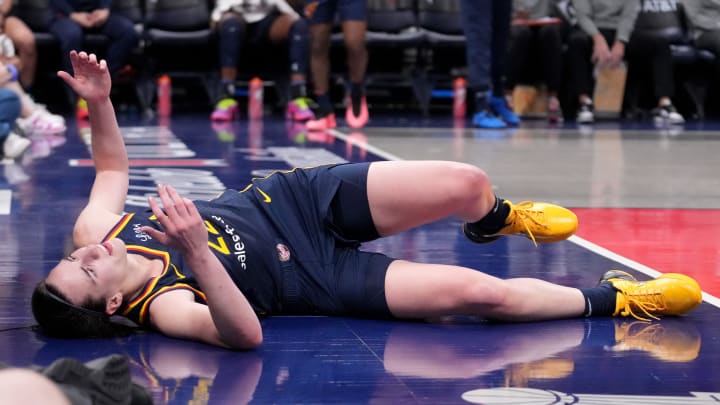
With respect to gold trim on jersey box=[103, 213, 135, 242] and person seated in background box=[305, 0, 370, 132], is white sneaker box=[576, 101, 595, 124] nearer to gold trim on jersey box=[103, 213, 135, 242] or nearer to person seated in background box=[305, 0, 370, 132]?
person seated in background box=[305, 0, 370, 132]

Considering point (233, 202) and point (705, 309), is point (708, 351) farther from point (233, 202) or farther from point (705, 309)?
point (233, 202)

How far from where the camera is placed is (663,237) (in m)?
4.49

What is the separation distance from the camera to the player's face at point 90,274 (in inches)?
116

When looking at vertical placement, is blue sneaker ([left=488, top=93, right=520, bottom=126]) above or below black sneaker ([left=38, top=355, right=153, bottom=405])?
below

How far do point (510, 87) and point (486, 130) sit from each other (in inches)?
63.5

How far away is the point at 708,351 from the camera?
289 centimetres

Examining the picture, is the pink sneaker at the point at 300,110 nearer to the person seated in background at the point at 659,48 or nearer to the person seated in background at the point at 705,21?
the person seated in background at the point at 659,48

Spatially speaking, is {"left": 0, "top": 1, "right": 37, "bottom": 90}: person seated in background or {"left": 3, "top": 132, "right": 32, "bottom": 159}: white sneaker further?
{"left": 0, "top": 1, "right": 37, "bottom": 90}: person seated in background

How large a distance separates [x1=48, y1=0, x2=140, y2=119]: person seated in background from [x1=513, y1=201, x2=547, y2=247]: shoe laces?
693 cm

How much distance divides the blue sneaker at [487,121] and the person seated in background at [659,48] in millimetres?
1749


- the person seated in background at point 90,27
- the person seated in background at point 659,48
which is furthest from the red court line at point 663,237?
the person seated in background at point 90,27

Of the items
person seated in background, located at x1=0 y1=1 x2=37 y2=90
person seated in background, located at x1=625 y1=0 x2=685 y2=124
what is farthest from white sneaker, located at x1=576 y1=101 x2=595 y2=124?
person seated in background, located at x1=0 y1=1 x2=37 y2=90

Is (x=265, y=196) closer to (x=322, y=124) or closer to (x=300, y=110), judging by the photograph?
(x=322, y=124)

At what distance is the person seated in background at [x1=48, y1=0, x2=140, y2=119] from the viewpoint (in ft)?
32.7
